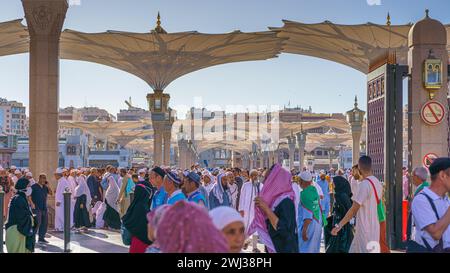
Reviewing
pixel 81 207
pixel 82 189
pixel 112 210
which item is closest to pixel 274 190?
pixel 81 207

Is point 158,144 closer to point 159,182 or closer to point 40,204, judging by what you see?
point 40,204

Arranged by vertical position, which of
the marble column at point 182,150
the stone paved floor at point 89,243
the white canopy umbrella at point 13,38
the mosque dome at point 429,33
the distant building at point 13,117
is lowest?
the stone paved floor at point 89,243

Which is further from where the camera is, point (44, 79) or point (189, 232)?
point (44, 79)

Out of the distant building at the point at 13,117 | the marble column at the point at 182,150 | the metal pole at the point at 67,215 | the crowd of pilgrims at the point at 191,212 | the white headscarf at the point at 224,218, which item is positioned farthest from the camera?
the distant building at the point at 13,117

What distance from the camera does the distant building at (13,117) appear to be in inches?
5901

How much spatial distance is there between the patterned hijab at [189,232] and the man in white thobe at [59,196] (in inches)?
471

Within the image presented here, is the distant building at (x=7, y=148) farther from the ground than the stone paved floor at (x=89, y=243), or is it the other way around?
the distant building at (x=7, y=148)

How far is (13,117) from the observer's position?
15525 cm

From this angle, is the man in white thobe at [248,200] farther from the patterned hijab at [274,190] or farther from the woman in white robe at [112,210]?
the woman in white robe at [112,210]

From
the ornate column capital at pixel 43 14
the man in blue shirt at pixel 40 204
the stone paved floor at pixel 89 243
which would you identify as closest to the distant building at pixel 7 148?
the ornate column capital at pixel 43 14

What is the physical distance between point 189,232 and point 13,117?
159 metres

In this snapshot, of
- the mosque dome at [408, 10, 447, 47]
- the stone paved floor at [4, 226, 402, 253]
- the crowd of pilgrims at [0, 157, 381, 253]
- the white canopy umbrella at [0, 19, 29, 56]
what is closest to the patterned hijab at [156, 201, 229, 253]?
the crowd of pilgrims at [0, 157, 381, 253]
